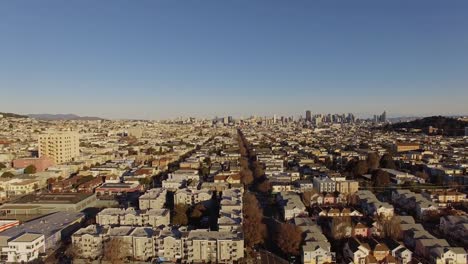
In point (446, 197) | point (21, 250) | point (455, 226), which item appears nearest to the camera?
point (21, 250)

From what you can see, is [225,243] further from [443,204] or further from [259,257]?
[443,204]

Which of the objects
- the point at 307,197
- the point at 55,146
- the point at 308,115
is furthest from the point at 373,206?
the point at 308,115

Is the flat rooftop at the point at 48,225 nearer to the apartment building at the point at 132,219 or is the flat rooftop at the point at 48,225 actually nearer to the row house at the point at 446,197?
the apartment building at the point at 132,219

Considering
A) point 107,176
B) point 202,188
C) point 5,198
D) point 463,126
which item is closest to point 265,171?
point 202,188

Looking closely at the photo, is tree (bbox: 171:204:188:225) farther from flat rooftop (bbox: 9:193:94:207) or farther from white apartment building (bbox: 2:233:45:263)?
flat rooftop (bbox: 9:193:94:207)

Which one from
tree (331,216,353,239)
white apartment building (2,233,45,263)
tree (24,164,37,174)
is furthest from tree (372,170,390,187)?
tree (24,164,37,174)

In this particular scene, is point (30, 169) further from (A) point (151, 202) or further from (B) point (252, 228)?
(B) point (252, 228)

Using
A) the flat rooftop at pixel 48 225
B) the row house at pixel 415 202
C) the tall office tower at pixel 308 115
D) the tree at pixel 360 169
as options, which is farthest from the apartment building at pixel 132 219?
the tall office tower at pixel 308 115
